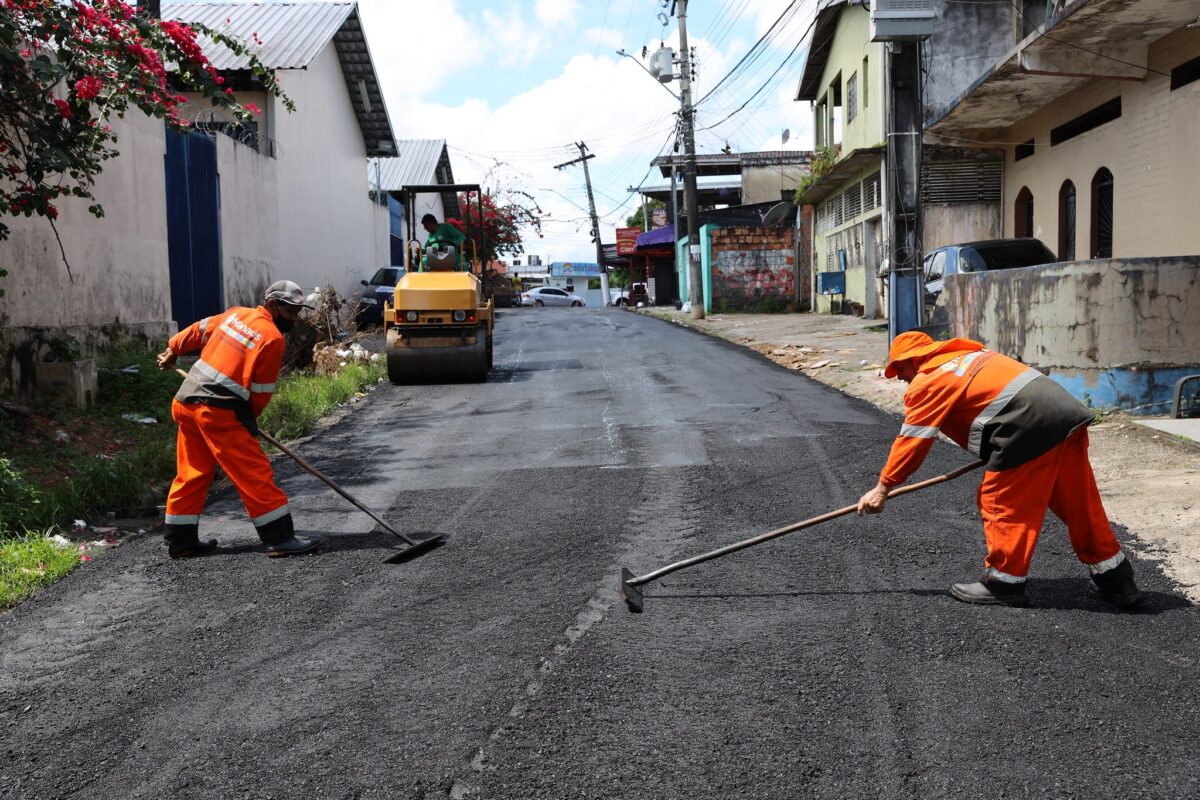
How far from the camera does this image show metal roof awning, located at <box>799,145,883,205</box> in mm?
20953

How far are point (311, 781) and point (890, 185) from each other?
12.3 meters

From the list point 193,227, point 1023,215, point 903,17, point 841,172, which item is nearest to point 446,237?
point 193,227

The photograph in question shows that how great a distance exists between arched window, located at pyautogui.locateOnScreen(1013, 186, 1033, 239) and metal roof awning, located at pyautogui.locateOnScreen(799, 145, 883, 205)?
3.15 meters

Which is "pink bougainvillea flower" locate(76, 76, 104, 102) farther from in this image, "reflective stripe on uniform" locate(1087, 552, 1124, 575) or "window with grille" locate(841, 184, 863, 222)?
"window with grille" locate(841, 184, 863, 222)

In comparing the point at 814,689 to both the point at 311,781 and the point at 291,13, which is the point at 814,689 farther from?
the point at 291,13

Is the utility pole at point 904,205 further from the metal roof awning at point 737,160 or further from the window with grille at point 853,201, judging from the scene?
the metal roof awning at point 737,160

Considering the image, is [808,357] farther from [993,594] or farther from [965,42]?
[993,594]

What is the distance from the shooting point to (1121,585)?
172 inches

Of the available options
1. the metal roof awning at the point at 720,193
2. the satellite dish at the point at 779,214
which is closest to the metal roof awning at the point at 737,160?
the metal roof awning at the point at 720,193

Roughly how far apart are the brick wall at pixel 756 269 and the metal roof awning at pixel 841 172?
5.17ft

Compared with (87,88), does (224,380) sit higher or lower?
lower

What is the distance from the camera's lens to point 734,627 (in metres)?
4.25

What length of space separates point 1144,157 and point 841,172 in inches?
420

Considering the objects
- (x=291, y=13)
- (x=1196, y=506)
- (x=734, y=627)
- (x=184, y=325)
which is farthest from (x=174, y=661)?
(x=291, y=13)
